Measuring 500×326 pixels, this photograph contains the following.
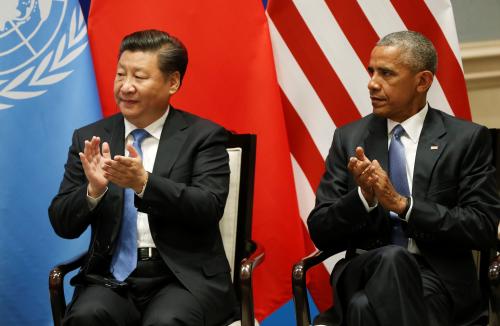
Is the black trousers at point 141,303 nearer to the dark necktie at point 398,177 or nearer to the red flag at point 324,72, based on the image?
the dark necktie at point 398,177

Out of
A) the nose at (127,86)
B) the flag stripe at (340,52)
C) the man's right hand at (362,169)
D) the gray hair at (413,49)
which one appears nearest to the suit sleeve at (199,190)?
the nose at (127,86)

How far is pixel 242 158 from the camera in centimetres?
366

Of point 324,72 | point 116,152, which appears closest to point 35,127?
point 116,152

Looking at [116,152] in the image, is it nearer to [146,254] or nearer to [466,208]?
[146,254]

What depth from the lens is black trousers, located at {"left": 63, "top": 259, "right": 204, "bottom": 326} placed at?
121 inches

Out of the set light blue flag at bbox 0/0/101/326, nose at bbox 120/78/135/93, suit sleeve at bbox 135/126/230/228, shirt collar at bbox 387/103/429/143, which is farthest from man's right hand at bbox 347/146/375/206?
light blue flag at bbox 0/0/101/326

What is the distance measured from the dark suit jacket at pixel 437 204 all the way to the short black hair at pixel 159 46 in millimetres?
780

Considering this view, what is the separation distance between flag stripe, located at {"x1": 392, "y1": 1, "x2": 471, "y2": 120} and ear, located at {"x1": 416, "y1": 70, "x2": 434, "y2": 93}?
57cm

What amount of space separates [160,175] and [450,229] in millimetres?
1142

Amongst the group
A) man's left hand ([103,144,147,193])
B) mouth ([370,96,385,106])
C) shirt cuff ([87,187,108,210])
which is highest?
mouth ([370,96,385,106])

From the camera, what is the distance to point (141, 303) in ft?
10.8

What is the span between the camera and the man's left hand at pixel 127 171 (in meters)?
3.04

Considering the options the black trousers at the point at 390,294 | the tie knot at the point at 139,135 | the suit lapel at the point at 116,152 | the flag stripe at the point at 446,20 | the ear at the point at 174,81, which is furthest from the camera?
the flag stripe at the point at 446,20

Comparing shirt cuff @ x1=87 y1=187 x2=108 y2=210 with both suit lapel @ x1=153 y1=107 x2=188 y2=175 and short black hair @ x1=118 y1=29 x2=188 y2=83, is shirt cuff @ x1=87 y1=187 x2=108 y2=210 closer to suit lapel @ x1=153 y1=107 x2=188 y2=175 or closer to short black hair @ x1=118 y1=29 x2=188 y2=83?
suit lapel @ x1=153 y1=107 x2=188 y2=175
